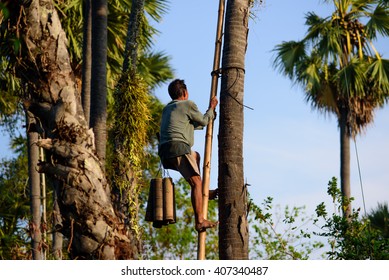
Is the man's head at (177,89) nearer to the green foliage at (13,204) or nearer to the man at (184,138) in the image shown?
the man at (184,138)

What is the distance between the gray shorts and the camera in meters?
9.49

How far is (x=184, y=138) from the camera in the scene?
31.6 ft

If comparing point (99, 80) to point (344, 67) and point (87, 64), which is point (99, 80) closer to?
point (87, 64)

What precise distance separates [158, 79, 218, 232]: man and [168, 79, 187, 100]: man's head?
128mm

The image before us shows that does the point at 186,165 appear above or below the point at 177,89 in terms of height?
below

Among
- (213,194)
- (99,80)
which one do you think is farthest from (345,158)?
(213,194)

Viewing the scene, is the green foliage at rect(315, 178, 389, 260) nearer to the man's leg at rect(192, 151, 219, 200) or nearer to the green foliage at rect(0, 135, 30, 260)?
the man's leg at rect(192, 151, 219, 200)

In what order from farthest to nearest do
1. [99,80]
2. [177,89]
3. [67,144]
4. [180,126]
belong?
1. [99,80]
2. [177,89]
3. [180,126]
4. [67,144]

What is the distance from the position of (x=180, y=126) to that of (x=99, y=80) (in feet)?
22.7

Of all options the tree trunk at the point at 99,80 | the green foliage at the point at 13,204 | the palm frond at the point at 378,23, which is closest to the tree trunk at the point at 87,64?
the tree trunk at the point at 99,80

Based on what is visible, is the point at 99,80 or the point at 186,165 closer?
the point at 186,165

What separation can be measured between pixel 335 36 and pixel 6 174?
39.0 ft

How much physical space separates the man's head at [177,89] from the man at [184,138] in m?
0.13

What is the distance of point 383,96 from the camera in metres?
27.0
